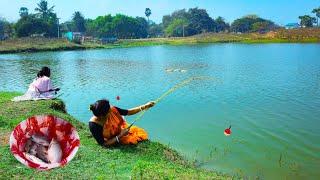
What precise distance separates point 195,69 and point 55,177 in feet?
89.7

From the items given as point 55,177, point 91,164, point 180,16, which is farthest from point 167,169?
point 180,16

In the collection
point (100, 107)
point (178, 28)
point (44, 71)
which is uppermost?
point (178, 28)

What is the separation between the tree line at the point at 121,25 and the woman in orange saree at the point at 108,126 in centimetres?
7999

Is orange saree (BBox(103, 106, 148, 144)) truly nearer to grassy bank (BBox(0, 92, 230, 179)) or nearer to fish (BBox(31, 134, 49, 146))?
grassy bank (BBox(0, 92, 230, 179))

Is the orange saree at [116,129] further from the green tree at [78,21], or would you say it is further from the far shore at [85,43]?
the green tree at [78,21]

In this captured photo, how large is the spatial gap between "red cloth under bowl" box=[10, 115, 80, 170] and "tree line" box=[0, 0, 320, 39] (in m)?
82.1

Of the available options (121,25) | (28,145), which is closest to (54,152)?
(28,145)

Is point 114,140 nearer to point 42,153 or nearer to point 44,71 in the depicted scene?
point 42,153

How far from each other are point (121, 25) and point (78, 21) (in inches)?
575

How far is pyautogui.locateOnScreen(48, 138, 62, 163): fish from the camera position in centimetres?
599

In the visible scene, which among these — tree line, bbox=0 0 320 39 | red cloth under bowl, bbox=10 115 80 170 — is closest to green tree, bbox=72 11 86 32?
tree line, bbox=0 0 320 39

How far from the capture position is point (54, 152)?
20.0 ft

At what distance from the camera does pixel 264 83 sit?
2397cm

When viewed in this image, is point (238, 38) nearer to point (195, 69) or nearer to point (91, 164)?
point (195, 69)
